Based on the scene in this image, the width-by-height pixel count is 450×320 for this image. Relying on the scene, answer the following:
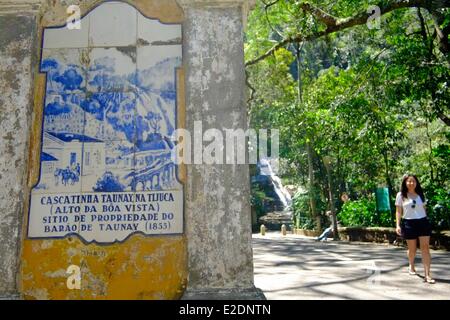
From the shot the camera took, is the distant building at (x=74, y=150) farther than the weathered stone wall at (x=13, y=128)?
Yes

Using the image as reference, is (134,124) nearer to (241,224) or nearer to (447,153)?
(241,224)

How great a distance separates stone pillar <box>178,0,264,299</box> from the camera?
3.22m

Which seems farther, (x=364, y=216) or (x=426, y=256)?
(x=364, y=216)

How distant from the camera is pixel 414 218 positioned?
515 cm

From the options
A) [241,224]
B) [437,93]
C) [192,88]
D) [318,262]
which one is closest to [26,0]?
[192,88]

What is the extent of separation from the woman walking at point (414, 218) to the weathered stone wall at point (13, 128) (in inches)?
177

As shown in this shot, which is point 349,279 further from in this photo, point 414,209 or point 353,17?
point 353,17

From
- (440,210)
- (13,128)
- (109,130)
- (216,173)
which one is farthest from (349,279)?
(440,210)

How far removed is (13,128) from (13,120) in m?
0.07

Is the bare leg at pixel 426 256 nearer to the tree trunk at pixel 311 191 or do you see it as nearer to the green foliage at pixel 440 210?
the green foliage at pixel 440 210

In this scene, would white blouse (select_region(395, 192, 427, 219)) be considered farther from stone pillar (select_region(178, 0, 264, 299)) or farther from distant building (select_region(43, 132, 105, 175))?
distant building (select_region(43, 132, 105, 175))

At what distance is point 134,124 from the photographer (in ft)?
11.8

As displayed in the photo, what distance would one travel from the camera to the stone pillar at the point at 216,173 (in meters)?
3.22
